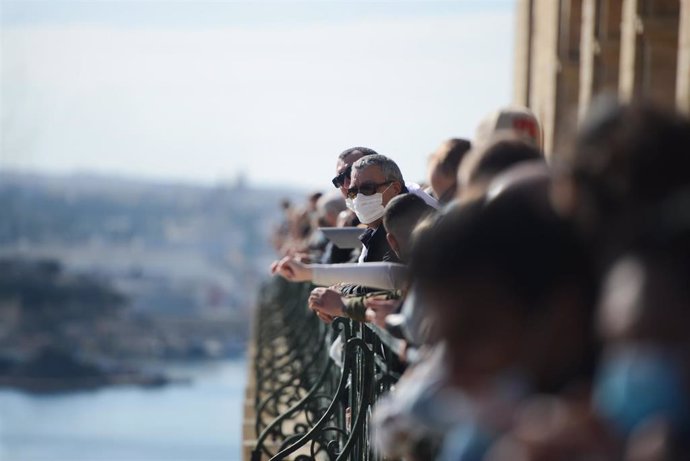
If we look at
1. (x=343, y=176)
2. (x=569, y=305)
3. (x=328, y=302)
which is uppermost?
(x=343, y=176)

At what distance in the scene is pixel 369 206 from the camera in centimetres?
729

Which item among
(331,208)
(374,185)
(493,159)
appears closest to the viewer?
(493,159)

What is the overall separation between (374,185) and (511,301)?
393cm

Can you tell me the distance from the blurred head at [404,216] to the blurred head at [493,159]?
60.3 inches

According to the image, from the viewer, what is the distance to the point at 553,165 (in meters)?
3.46

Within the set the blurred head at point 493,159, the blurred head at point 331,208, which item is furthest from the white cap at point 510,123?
the blurred head at point 331,208

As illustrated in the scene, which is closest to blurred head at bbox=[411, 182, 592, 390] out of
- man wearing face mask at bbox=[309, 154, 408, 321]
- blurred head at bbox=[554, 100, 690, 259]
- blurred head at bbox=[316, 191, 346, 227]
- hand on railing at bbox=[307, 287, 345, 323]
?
blurred head at bbox=[554, 100, 690, 259]

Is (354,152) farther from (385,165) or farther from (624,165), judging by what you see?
(624,165)

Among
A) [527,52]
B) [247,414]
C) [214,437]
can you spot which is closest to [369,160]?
[247,414]

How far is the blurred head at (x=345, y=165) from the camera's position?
26.2 feet

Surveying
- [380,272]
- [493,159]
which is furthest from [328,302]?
[493,159]

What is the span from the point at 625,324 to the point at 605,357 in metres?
0.21

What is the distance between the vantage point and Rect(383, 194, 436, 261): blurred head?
6016mm

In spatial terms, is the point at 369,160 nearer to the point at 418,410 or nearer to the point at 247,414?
the point at 418,410
